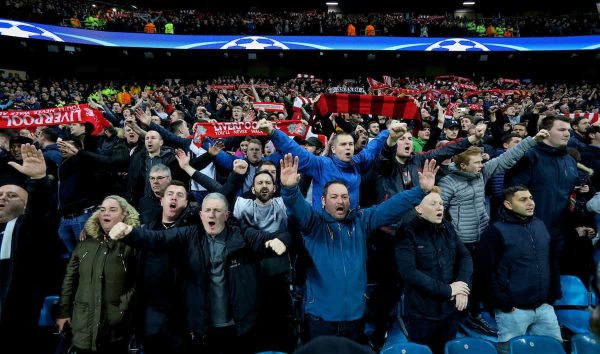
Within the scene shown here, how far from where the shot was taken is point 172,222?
10.0 feet

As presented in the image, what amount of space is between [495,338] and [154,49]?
19.8 m

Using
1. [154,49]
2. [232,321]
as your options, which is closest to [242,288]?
[232,321]

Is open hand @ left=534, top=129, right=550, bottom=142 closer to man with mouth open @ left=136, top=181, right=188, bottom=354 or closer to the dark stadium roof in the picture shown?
man with mouth open @ left=136, top=181, right=188, bottom=354

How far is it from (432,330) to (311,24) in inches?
801

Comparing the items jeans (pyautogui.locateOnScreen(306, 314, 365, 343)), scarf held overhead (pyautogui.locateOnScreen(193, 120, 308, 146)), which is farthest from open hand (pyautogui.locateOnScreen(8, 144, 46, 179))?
scarf held overhead (pyautogui.locateOnScreen(193, 120, 308, 146))

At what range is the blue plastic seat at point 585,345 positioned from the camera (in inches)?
107

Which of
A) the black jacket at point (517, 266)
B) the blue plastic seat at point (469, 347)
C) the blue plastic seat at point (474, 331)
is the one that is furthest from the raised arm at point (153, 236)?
the blue plastic seat at point (474, 331)

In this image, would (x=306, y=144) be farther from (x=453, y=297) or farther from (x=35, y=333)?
(x=35, y=333)

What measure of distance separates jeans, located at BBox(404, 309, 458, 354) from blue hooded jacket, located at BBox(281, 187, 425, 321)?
1.59 feet

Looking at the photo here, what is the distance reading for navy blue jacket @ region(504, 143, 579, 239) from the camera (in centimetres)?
388

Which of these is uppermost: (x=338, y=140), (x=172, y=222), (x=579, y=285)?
(x=338, y=140)

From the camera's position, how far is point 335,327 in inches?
109

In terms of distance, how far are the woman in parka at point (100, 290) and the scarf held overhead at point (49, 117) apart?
2.35 meters

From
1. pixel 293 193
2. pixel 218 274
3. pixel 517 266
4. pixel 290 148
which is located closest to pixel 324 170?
pixel 290 148
